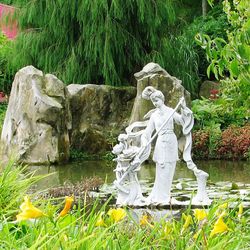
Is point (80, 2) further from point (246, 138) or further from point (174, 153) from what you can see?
point (174, 153)

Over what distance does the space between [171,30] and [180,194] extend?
822cm

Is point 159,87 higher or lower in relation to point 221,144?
higher

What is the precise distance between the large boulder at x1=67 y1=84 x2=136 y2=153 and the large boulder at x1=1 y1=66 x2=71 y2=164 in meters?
0.52

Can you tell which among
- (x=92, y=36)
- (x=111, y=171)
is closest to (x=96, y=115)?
(x=92, y=36)

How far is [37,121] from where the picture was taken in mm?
12820

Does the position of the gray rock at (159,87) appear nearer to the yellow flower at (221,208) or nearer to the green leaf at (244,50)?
the green leaf at (244,50)

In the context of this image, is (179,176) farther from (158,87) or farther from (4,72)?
(4,72)

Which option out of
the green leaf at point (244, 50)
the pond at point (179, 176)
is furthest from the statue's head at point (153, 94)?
the green leaf at point (244, 50)

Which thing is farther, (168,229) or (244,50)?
(244,50)

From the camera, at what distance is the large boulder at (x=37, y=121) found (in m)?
12.7

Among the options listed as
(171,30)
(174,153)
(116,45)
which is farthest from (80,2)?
(174,153)

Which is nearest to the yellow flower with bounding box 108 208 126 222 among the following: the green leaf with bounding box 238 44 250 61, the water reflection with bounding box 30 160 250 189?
the green leaf with bounding box 238 44 250 61

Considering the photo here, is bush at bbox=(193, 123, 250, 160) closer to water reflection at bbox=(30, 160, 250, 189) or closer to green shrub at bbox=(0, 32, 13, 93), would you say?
water reflection at bbox=(30, 160, 250, 189)

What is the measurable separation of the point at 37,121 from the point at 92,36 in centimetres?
295
